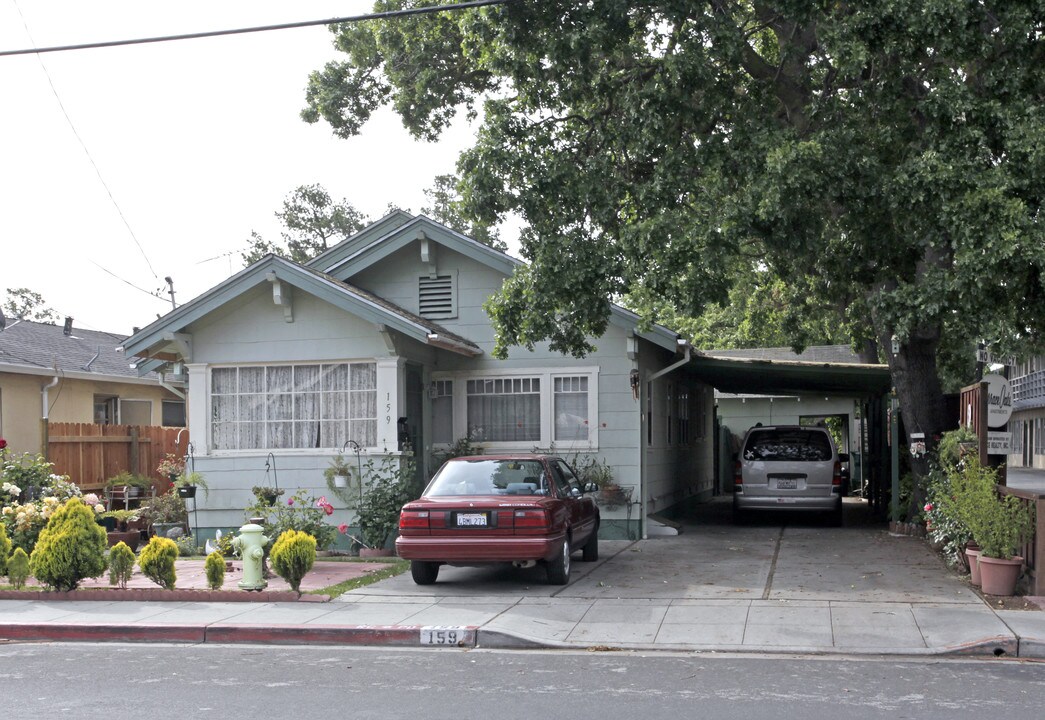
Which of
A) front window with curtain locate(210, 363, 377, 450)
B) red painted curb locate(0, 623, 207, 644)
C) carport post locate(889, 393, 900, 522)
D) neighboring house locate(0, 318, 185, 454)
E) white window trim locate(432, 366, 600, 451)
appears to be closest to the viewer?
red painted curb locate(0, 623, 207, 644)

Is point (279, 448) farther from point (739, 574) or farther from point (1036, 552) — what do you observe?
point (1036, 552)

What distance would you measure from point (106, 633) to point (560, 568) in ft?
15.5

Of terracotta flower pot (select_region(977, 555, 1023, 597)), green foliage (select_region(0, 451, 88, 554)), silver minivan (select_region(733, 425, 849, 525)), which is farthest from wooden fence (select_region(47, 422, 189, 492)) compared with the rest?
terracotta flower pot (select_region(977, 555, 1023, 597))

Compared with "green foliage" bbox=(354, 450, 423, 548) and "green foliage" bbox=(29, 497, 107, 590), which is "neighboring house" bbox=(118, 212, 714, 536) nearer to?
"green foliage" bbox=(354, 450, 423, 548)

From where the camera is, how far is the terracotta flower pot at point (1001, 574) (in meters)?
10.6

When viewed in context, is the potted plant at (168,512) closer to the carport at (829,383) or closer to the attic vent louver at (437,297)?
the attic vent louver at (437,297)

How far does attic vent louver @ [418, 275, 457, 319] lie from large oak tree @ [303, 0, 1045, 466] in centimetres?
276

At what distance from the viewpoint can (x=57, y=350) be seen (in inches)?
889

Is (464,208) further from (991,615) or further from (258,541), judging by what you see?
(991,615)

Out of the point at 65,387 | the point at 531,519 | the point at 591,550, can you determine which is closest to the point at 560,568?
the point at 531,519

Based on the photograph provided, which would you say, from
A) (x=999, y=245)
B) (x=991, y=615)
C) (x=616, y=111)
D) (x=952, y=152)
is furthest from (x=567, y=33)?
(x=991, y=615)

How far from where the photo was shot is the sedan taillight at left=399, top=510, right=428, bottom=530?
11.3 meters

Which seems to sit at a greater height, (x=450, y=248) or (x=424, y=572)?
(x=450, y=248)

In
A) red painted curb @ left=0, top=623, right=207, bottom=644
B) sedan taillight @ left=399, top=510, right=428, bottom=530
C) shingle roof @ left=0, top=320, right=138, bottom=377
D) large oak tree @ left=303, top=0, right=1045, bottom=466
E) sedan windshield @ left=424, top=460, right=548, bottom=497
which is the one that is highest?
large oak tree @ left=303, top=0, right=1045, bottom=466
